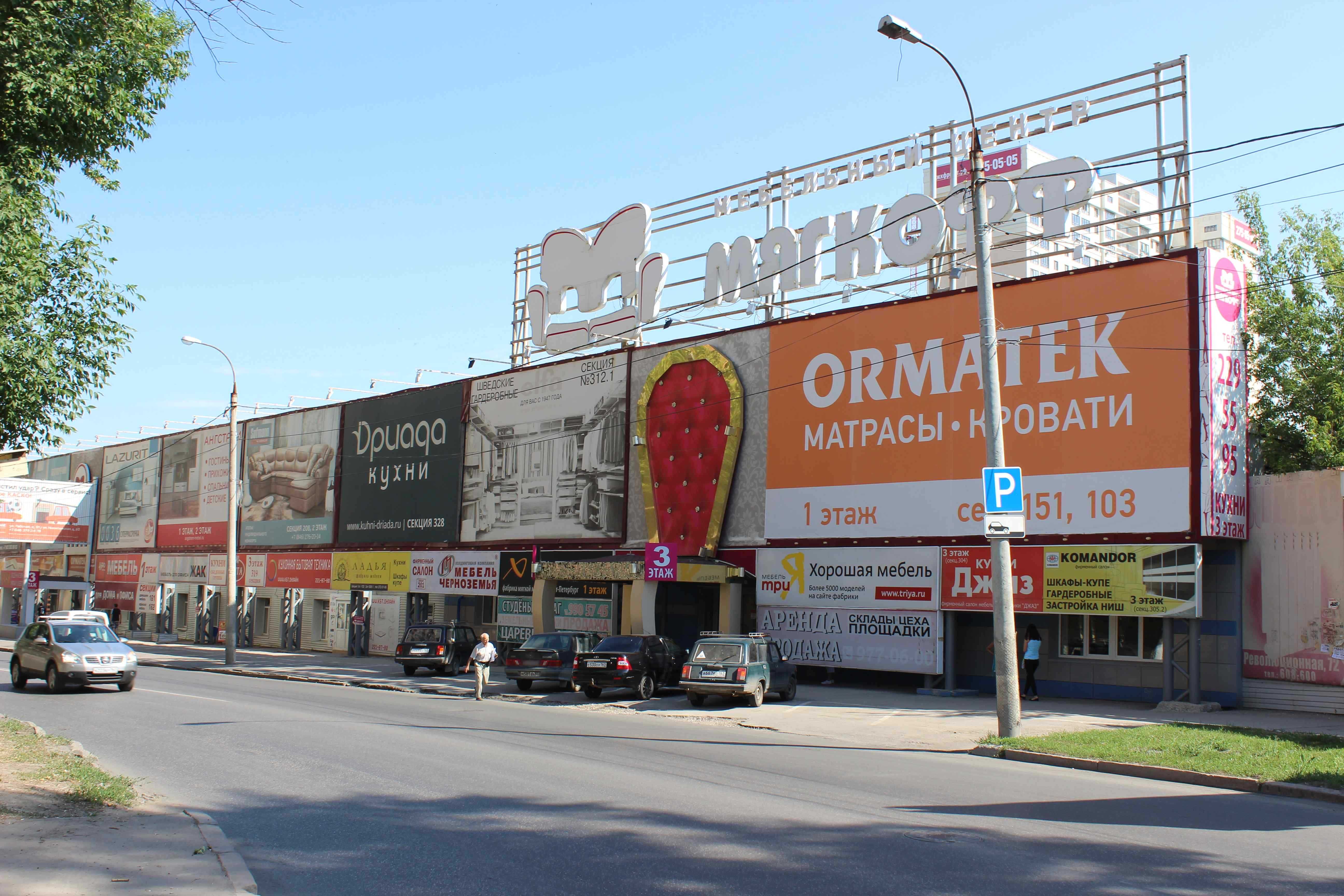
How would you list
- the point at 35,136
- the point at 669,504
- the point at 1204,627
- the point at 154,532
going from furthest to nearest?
the point at 154,532 < the point at 669,504 < the point at 1204,627 < the point at 35,136

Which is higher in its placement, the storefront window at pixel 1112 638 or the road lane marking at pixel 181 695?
the storefront window at pixel 1112 638

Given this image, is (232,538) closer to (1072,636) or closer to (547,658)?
(547,658)

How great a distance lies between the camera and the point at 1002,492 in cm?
1678

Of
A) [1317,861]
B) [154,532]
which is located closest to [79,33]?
[1317,861]

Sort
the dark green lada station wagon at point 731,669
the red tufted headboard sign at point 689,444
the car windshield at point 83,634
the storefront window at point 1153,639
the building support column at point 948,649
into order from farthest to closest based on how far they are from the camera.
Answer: the red tufted headboard sign at point 689,444
the building support column at point 948,649
the storefront window at point 1153,639
the car windshield at point 83,634
the dark green lada station wagon at point 731,669

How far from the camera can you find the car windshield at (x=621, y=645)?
84.2ft

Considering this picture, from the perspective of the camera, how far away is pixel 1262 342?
30.0m

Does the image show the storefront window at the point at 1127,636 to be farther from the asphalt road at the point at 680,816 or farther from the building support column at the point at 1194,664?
the asphalt road at the point at 680,816

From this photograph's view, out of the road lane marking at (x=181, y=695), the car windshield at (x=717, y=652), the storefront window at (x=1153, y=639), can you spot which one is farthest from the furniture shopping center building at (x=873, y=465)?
the road lane marking at (x=181, y=695)

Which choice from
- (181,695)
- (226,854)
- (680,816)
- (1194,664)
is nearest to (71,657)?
(181,695)

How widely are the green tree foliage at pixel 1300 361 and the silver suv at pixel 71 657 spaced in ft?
88.7

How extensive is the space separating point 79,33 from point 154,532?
52.6 metres

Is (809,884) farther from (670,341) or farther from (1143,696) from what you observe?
(670,341)

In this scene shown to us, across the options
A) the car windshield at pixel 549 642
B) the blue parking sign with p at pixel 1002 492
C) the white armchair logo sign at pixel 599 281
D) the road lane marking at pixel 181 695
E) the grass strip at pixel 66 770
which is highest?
the white armchair logo sign at pixel 599 281
